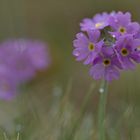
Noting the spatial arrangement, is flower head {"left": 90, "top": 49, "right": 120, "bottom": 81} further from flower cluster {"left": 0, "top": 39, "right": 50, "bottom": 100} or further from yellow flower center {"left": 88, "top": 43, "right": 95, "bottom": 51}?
flower cluster {"left": 0, "top": 39, "right": 50, "bottom": 100}

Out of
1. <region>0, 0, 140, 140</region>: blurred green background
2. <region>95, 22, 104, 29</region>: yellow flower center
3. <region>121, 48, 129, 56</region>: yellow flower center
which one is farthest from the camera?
<region>0, 0, 140, 140</region>: blurred green background

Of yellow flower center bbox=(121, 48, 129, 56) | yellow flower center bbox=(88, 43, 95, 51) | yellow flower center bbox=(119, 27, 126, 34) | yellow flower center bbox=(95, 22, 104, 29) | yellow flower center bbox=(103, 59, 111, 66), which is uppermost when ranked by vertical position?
yellow flower center bbox=(95, 22, 104, 29)

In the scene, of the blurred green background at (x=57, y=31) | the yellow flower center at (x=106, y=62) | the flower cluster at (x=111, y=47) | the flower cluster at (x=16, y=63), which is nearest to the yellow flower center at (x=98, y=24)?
the flower cluster at (x=111, y=47)

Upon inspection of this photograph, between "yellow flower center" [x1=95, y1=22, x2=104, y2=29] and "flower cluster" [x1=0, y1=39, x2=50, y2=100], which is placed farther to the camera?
"flower cluster" [x1=0, y1=39, x2=50, y2=100]

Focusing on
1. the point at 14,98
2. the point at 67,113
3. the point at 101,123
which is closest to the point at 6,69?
the point at 14,98

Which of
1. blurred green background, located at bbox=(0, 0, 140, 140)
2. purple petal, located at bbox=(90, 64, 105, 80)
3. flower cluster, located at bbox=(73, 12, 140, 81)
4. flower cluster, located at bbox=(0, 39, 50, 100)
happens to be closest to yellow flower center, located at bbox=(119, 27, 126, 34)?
flower cluster, located at bbox=(73, 12, 140, 81)

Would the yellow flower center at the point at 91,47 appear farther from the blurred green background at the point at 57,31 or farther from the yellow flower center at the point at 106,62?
the blurred green background at the point at 57,31

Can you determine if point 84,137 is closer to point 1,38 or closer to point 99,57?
point 99,57

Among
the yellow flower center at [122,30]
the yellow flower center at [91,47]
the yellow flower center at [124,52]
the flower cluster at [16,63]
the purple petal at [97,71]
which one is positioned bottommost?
the flower cluster at [16,63]
